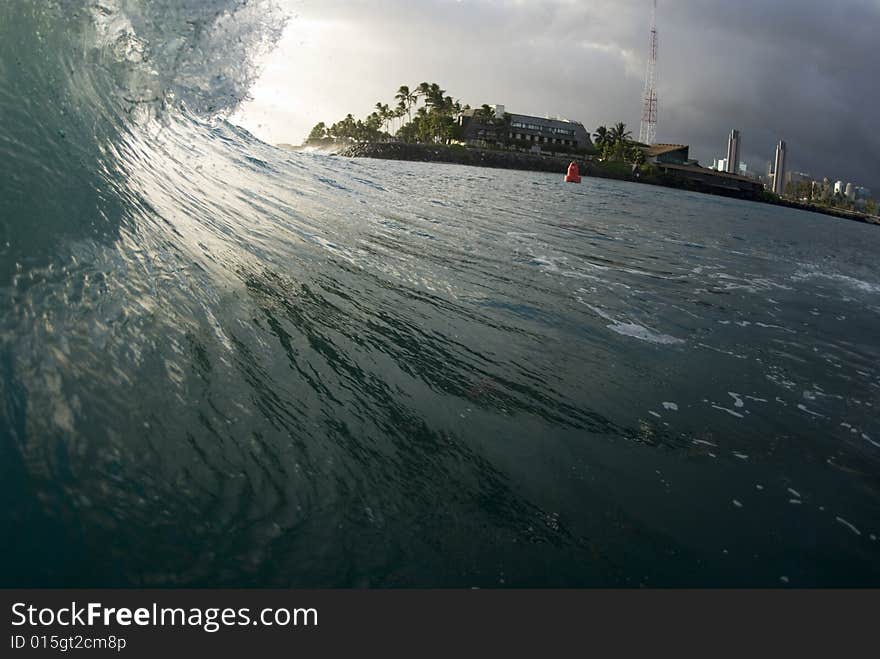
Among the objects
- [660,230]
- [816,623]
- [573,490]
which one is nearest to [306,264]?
[573,490]

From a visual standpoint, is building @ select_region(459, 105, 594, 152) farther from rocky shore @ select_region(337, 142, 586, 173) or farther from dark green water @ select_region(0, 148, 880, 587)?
dark green water @ select_region(0, 148, 880, 587)

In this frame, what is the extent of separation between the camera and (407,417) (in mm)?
3703

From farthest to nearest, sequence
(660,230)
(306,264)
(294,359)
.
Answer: (660,230) < (306,264) < (294,359)

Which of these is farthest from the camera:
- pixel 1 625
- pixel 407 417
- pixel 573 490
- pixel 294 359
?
pixel 294 359

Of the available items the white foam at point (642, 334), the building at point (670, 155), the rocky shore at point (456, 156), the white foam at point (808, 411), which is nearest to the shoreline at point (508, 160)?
the rocky shore at point (456, 156)

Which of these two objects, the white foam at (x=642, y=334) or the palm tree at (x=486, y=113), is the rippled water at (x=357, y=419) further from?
the palm tree at (x=486, y=113)

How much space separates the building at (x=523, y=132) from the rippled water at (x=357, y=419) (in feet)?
374

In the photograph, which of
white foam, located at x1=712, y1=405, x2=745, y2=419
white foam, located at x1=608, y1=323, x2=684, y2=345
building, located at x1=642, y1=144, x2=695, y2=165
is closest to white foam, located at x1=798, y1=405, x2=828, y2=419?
white foam, located at x1=712, y1=405, x2=745, y2=419

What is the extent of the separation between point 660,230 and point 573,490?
1945 cm

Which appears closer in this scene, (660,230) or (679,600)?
(679,600)

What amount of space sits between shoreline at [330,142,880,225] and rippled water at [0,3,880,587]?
9256cm

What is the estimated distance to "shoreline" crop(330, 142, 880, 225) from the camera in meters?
97.6

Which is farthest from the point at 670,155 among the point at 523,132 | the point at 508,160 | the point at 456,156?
the point at 456,156

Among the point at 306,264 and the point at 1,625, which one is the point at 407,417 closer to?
the point at 1,625
